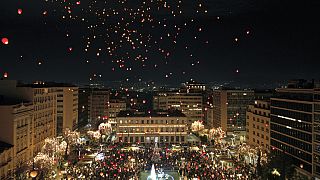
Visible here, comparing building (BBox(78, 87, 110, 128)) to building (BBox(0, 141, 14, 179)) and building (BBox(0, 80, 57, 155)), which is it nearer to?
building (BBox(0, 80, 57, 155))

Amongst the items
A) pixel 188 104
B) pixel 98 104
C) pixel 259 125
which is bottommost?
pixel 259 125

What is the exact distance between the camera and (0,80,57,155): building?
126 ft

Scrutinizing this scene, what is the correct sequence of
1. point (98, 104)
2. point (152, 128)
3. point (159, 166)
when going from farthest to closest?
1. point (98, 104)
2. point (152, 128)
3. point (159, 166)

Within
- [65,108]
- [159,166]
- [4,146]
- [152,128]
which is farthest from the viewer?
[152,128]

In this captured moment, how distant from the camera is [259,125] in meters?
39.9

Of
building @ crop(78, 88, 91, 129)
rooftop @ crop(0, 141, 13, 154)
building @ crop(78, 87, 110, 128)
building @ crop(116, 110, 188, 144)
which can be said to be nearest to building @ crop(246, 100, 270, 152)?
building @ crop(116, 110, 188, 144)

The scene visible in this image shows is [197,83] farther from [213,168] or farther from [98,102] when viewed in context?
[213,168]

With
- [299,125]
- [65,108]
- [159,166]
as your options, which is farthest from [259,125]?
[65,108]

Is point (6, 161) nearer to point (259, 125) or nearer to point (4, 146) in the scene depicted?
point (4, 146)

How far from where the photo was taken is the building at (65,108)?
174 feet

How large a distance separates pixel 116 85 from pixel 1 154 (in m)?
65.2

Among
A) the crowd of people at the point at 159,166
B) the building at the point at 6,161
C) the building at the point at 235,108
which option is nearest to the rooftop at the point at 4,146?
the building at the point at 6,161

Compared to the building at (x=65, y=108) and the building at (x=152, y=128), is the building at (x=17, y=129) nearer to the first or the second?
the building at (x=65, y=108)

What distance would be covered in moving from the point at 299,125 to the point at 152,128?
30622mm
